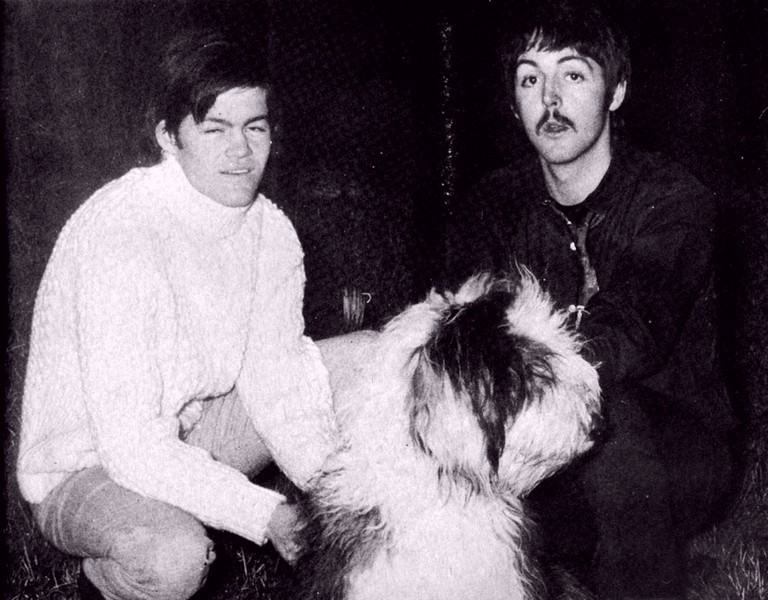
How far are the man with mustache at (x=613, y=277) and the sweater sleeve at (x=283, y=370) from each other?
0.72 m

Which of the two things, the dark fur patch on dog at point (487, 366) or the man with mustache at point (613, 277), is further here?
the man with mustache at point (613, 277)

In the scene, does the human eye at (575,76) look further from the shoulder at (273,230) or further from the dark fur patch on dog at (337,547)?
the dark fur patch on dog at (337,547)

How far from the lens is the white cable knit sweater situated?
2361 mm

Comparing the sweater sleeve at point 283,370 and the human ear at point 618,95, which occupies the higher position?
the human ear at point 618,95

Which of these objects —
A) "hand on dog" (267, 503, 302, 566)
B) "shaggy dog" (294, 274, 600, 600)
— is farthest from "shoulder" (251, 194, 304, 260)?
"hand on dog" (267, 503, 302, 566)

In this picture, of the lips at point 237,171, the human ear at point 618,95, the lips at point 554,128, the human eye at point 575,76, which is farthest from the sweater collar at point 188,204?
the human ear at point 618,95

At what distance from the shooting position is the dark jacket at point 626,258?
273 centimetres

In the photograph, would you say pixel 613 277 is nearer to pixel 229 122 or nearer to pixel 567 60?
pixel 567 60

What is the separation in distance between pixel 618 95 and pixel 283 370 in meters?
1.79

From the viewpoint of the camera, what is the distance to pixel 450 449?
2.17 meters

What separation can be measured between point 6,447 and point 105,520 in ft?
2.48

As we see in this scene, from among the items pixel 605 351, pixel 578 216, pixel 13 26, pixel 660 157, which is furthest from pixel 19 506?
pixel 660 157

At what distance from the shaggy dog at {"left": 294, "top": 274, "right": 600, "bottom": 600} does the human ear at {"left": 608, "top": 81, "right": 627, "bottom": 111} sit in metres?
1.30

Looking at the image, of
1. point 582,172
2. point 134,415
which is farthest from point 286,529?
point 582,172
